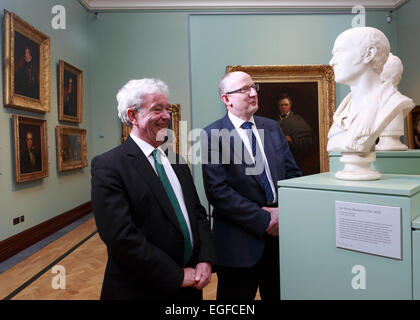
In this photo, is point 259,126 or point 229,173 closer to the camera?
point 229,173

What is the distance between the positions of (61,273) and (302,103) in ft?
19.9

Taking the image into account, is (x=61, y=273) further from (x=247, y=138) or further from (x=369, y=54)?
(x=369, y=54)

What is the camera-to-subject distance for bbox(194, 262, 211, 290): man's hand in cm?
166

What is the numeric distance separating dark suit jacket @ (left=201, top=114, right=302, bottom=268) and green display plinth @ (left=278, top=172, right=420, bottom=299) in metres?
0.28

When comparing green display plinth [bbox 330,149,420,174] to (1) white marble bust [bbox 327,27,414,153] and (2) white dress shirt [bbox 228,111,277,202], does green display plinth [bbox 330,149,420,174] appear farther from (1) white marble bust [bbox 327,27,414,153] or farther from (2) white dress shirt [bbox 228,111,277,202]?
(2) white dress shirt [bbox 228,111,277,202]

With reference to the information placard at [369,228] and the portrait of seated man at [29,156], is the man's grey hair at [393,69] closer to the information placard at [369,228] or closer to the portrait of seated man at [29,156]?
the information placard at [369,228]

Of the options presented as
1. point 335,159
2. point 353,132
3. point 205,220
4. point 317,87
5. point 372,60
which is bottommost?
point 205,220

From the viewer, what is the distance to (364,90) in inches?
68.0

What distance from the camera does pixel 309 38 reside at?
7555 millimetres

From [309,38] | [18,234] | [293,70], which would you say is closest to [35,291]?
[18,234]

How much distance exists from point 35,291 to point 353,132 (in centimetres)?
347

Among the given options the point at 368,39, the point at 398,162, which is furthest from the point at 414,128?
the point at 368,39

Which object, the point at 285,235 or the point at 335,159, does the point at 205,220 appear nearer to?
the point at 285,235

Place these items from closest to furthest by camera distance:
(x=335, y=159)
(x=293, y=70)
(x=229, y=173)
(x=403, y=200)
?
1. (x=403, y=200)
2. (x=229, y=173)
3. (x=335, y=159)
4. (x=293, y=70)
